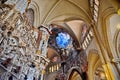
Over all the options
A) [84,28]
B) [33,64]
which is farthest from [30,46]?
[84,28]

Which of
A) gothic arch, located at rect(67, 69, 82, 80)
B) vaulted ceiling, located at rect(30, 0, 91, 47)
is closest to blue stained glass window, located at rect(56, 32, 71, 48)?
gothic arch, located at rect(67, 69, 82, 80)

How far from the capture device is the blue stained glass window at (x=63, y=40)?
1476 centimetres

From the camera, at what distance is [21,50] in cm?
686

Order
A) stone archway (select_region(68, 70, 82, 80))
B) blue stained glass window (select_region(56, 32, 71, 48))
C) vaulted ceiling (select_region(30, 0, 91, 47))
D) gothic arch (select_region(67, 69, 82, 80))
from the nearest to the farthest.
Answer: vaulted ceiling (select_region(30, 0, 91, 47)), gothic arch (select_region(67, 69, 82, 80)), stone archway (select_region(68, 70, 82, 80)), blue stained glass window (select_region(56, 32, 71, 48))

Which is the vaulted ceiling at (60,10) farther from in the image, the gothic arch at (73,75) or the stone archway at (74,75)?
the stone archway at (74,75)

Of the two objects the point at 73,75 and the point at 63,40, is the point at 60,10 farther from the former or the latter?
the point at 73,75

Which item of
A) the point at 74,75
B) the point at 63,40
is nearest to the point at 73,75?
the point at 74,75

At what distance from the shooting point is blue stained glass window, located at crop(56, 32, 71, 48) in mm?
14758

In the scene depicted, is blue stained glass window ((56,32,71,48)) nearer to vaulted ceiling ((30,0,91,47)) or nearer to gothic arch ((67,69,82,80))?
gothic arch ((67,69,82,80))

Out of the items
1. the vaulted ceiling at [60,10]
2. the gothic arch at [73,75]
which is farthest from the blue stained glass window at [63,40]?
the vaulted ceiling at [60,10]

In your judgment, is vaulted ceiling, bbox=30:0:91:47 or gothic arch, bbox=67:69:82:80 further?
gothic arch, bbox=67:69:82:80

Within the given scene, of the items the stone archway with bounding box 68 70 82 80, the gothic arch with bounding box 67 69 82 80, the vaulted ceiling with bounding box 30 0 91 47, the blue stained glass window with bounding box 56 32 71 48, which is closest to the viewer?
the vaulted ceiling with bounding box 30 0 91 47

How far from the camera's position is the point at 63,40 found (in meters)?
15.1

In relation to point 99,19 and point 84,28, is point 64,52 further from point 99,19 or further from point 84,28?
point 99,19
